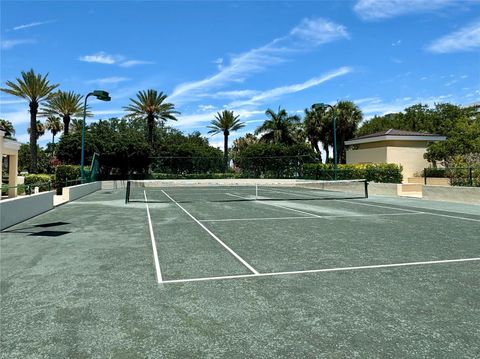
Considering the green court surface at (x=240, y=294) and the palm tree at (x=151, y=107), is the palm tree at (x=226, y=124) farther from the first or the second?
the green court surface at (x=240, y=294)

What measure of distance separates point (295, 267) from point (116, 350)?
13.5ft

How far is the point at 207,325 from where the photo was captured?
467 cm

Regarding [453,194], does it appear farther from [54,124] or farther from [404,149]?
[54,124]

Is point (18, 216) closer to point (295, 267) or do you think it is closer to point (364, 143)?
point (295, 267)

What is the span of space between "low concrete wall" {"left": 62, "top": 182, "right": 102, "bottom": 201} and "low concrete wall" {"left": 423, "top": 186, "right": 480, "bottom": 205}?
879 inches

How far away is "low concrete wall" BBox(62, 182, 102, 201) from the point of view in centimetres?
2314

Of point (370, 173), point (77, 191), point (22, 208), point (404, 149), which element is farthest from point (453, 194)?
point (77, 191)

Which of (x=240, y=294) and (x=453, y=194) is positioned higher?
(x=453, y=194)

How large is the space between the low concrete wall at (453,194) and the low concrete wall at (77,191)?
73.2ft

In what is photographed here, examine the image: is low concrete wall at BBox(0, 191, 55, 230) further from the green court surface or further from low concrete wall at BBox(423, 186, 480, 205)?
low concrete wall at BBox(423, 186, 480, 205)

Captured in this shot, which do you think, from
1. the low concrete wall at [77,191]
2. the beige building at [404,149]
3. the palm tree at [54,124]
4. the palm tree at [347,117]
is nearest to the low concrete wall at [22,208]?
the low concrete wall at [77,191]

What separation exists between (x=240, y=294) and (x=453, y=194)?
2099cm

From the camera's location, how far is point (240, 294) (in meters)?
5.83

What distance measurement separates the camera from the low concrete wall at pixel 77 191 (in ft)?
75.9
